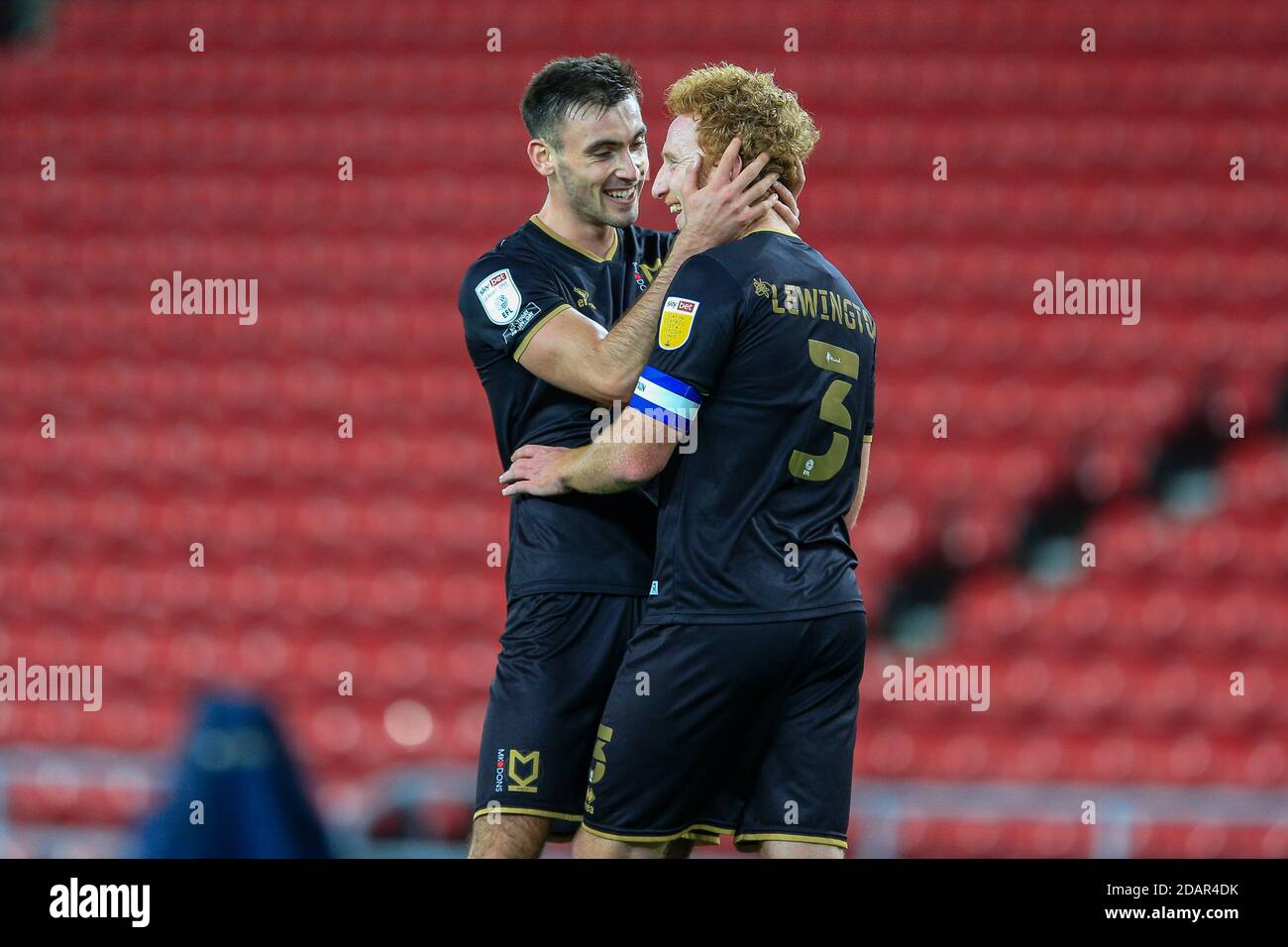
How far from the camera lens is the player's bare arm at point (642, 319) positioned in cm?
309

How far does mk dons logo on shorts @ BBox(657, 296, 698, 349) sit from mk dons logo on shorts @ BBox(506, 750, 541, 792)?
36.5 inches

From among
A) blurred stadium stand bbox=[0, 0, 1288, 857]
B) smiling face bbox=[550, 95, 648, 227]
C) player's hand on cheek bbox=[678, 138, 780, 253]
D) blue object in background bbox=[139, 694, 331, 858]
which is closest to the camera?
player's hand on cheek bbox=[678, 138, 780, 253]

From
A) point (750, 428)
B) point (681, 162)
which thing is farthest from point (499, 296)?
point (750, 428)

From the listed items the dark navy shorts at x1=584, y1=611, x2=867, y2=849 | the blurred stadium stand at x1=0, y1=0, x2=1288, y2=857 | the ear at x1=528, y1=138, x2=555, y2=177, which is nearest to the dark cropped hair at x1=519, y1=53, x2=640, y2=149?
the ear at x1=528, y1=138, x2=555, y2=177

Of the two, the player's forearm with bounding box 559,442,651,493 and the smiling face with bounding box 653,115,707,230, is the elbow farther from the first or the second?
the smiling face with bounding box 653,115,707,230

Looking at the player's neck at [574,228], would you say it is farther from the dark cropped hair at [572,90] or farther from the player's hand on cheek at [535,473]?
the player's hand on cheek at [535,473]

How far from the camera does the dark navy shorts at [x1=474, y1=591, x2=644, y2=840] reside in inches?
130

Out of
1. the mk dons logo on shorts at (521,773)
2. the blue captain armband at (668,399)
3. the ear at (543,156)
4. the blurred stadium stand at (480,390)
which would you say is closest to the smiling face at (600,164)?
the ear at (543,156)

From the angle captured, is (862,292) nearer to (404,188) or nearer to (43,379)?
(404,188)

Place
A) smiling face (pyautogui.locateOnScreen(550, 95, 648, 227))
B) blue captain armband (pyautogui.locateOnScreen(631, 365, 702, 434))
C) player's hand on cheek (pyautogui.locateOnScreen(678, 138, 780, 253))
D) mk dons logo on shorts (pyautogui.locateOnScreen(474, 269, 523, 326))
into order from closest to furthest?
blue captain armband (pyautogui.locateOnScreen(631, 365, 702, 434)) → player's hand on cheek (pyautogui.locateOnScreen(678, 138, 780, 253)) → mk dons logo on shorts (pyautogui.locateOnScreen(474, 269, 523, 326)) → smiling face (pyautogui.locateOnScreen(550, 95, 648, 227))

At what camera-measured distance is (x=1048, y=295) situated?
823cm

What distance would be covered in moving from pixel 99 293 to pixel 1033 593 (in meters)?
5.39

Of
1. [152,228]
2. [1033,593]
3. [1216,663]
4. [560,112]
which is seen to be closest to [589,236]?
[560,112]

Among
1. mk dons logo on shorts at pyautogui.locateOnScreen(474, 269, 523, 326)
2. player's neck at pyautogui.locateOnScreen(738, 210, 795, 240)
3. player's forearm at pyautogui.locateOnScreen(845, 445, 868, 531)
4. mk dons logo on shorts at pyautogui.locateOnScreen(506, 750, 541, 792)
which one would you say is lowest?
mk dons logo on shorts at pyautogui.locateOnScreen(506, 750, 541, 792)
